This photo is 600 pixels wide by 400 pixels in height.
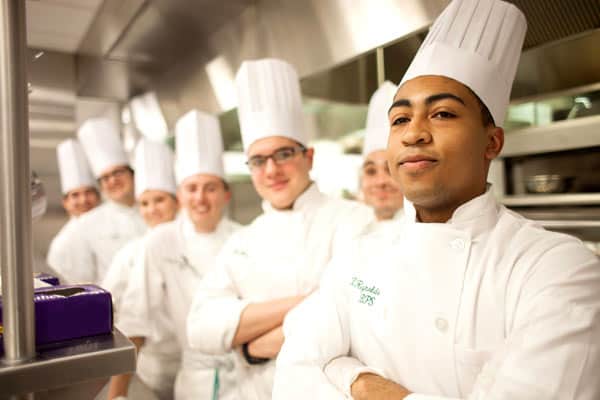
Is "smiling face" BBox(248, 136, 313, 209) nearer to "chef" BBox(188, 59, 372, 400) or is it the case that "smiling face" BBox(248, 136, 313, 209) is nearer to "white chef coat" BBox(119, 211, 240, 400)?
"chef" BBox(188, 59, 372, 400)

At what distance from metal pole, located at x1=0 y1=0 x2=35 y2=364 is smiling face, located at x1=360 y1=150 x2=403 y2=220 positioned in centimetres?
143

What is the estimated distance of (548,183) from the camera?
175 centimetres

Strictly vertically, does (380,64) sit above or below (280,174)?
above

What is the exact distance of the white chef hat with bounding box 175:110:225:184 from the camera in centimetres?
207

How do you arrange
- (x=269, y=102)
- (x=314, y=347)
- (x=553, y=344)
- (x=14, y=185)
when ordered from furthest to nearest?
1. (x=269, y=102)
2. (x=314, y=347)
3. (x=553, y=344)
4. (x=14, y=185)

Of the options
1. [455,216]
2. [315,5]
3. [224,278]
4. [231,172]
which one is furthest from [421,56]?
[231,172]

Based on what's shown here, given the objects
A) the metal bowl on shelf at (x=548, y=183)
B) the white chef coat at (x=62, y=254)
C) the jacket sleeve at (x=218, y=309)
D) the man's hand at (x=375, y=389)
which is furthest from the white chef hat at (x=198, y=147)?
the man's hand at (x=375, y=389)

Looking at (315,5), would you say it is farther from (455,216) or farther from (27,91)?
(27,91)

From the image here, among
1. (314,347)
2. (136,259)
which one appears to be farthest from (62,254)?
(314,347)

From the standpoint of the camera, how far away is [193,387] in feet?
5.90

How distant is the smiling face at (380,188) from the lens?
6.07 feet

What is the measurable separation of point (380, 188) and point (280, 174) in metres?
0.64

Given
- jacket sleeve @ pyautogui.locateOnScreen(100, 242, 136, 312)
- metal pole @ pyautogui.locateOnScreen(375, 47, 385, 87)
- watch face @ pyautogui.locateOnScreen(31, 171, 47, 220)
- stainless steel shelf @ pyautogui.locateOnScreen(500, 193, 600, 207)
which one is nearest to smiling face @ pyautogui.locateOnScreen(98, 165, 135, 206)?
jacket sleeve @ pyautogui.locateOnScreen(100, 242, 136, 312)

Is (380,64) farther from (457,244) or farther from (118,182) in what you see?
(118,182)
